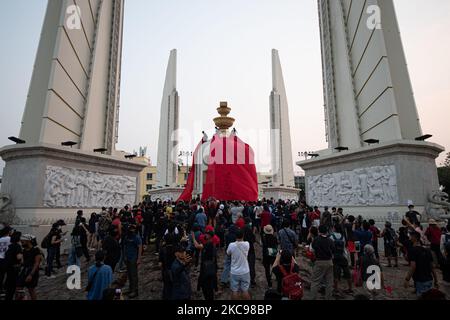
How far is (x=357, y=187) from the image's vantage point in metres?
12.2

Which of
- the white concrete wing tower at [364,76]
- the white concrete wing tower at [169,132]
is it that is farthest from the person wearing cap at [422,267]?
the white concrete wing tower at [169,132]

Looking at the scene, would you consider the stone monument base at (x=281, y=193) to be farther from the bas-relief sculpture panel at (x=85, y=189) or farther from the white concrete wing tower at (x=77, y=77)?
the white concrete wing tower at (x=77, y=77)

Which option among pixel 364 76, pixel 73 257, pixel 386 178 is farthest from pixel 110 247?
pixel 364 76

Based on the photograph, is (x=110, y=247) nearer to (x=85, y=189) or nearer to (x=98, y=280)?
(x=98, y=280)

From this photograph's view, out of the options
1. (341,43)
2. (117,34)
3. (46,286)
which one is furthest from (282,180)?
(46,286)

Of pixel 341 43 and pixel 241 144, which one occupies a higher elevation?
pixel 341 43

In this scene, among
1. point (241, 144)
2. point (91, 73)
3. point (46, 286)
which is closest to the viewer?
point (46, 286)

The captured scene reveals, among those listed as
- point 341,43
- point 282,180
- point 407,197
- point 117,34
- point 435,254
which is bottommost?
point 435,254

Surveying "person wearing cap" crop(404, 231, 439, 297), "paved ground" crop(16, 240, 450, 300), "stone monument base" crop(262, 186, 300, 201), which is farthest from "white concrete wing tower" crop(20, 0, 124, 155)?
"stone monument base" crop(262, 186, 300, 201)

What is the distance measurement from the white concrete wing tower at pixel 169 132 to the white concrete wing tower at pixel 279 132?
11397 mm

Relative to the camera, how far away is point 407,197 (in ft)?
34.3

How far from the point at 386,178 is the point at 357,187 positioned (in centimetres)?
139
